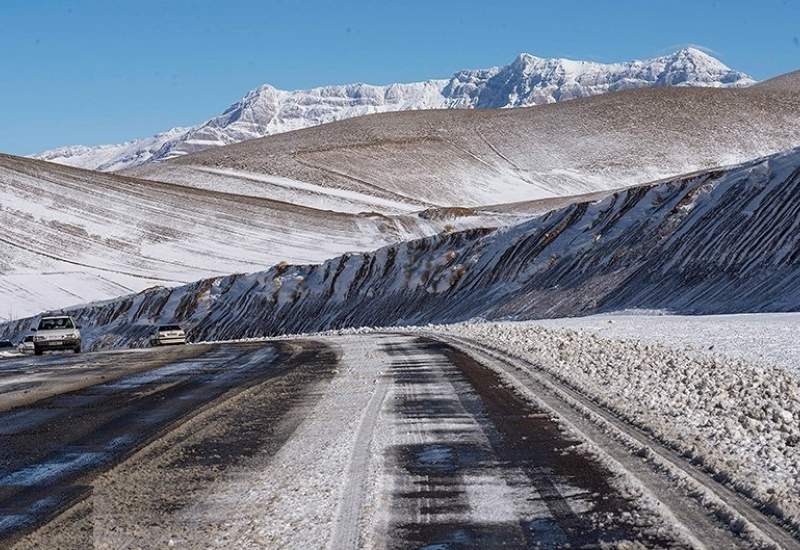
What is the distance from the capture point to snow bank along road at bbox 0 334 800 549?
6.66m

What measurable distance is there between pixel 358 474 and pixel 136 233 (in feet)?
292

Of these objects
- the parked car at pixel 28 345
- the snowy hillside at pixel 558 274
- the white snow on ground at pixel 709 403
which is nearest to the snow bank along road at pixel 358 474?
the white snow on ground at pixel 709 403

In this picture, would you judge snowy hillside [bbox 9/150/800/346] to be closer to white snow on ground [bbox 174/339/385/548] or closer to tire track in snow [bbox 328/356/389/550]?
tire track in snow [bbox 328/356/389/550]

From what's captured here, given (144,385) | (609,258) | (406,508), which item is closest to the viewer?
(406,508)

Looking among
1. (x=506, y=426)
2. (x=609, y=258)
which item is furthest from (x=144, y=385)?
(x=609, y=258)

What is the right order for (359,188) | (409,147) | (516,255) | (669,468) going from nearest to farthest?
(669,468) < (516,255) < (359,188) < (409,147)

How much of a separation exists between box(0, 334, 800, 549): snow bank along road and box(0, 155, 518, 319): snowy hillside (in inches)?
2422

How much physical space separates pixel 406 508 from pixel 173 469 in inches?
111

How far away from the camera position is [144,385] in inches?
727

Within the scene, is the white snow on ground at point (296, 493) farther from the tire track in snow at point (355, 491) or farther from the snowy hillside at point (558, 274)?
the snowy hillside at point (558, 274)

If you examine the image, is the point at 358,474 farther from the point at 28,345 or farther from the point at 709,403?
the point at 28,345

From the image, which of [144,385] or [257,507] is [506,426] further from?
[144,385]

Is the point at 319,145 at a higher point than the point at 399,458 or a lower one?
higher

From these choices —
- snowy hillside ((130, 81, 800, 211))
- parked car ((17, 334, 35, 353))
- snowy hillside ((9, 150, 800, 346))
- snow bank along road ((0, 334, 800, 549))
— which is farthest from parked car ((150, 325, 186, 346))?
snowy hillside ((130, 81, 800, 211))
